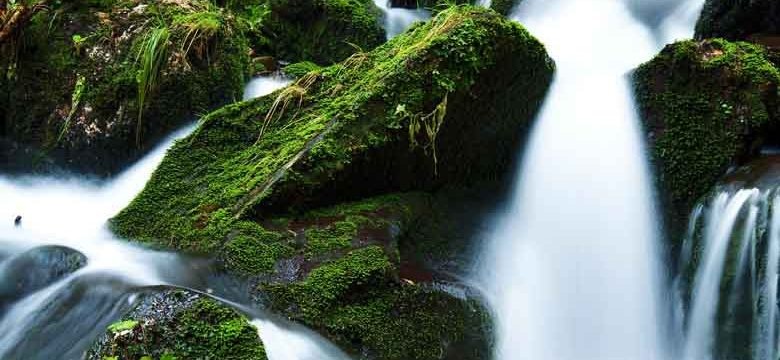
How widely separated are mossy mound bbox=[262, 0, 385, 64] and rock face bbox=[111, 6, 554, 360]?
282 cm

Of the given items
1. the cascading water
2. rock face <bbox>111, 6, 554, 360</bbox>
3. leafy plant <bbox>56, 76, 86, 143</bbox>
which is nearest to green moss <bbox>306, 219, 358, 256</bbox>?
rock face <bbox>111, 6, 554, 360</bbox>

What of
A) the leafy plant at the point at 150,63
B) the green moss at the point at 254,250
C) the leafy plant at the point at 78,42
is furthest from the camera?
the leafy plant at the point at 78,42

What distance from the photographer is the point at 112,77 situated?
6.30 meters

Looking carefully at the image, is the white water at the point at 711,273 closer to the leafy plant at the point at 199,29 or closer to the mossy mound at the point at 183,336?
the mossy mound at the point at 183,336

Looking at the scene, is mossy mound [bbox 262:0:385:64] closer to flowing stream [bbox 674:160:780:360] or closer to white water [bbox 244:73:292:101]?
white water [bbox 244:73:292:101]

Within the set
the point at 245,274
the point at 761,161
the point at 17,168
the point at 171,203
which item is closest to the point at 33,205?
the point at 17,168

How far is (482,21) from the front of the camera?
507cm

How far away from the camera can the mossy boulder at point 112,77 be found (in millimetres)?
6090

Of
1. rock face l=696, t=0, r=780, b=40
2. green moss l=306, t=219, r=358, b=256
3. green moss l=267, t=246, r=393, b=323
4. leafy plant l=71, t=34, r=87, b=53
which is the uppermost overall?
rock face l=696, t=0, r=780, b=40

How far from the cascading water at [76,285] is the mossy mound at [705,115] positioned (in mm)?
3083

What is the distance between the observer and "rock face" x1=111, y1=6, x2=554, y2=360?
4.11 meters

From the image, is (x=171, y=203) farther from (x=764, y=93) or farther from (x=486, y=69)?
(x=764, y=93)

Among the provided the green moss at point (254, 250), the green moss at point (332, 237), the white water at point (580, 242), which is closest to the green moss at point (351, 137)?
the green moss at point (254, 250)

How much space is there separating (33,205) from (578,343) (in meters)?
4.38
